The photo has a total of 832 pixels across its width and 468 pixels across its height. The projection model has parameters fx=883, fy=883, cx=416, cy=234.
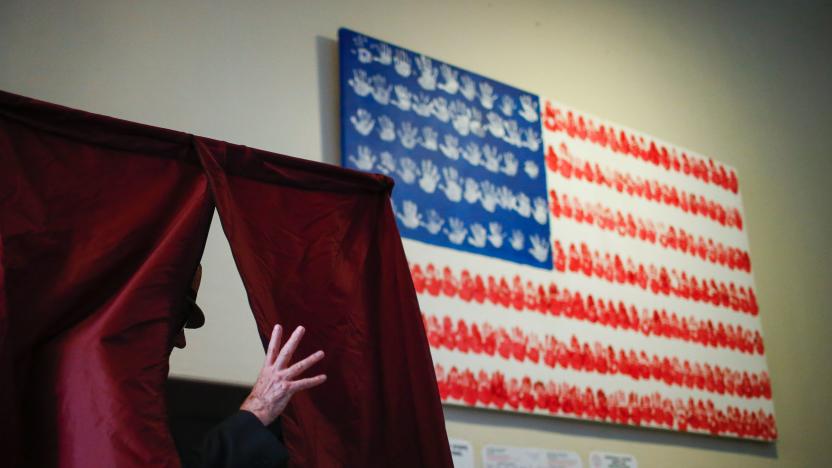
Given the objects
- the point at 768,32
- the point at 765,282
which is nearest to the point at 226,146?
the point at 765,282

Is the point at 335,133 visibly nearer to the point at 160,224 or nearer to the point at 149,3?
the point at 149,3

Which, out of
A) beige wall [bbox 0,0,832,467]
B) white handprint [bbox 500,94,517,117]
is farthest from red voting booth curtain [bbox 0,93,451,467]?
white handprint [bbox 500,94,517,117]

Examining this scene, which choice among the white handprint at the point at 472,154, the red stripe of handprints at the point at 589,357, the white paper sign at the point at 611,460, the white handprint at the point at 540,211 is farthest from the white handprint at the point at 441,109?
the white paper sign at the point at 611,460

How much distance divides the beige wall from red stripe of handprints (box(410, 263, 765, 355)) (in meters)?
0.35

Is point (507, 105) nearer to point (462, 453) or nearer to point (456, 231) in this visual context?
point (456, 231)

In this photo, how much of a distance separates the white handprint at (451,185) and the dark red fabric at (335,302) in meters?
1.04

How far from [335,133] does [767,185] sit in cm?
226

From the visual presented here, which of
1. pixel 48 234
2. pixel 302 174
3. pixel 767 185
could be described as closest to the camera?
pixel 48 234

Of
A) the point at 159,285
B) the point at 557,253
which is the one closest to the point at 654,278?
the point at 557,253

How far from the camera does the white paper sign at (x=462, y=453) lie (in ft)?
8.88

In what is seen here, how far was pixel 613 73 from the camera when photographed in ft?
12.4

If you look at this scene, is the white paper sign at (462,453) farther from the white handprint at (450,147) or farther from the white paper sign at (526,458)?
the white handprint at (450,147)

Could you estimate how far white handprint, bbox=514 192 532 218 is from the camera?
10.3 ft

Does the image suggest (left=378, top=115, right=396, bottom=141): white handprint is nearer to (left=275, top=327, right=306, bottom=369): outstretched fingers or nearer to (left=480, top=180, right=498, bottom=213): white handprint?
(left=480, top=180, right=498, bottom=213): white handprint
